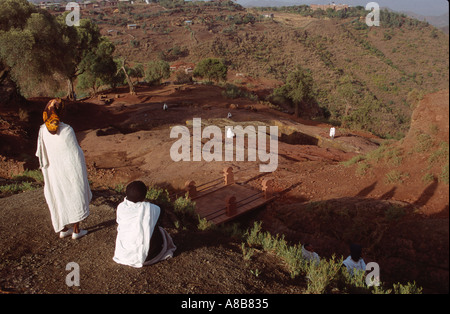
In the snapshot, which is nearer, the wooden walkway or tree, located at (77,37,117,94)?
the wooden walkway

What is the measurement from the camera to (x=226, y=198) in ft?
24.3

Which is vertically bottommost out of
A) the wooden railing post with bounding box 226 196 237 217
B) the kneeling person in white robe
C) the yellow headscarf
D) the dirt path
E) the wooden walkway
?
the wooden walkway

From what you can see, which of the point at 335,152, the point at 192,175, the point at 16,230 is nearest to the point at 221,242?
the point at 16,230

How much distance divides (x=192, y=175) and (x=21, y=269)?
21.9ft

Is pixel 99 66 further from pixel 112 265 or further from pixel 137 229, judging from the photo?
pixel 137 229

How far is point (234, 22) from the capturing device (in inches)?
2699

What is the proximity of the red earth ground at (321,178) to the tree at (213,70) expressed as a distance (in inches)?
652

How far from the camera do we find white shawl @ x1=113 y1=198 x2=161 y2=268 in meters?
3.47

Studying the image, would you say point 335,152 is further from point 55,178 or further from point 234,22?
point 234,22

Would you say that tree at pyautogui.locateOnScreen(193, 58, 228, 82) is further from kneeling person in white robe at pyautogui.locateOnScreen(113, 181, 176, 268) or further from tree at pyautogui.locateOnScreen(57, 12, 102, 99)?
kneeling person in white robe at pyautogui.locateOnScreen(113, 181, 176, 268)

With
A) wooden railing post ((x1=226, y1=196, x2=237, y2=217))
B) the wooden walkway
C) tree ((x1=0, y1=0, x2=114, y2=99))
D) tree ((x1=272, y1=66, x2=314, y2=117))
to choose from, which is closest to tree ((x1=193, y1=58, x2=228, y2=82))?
tree ((x1=272, y1=66, x2=314, y2=117))

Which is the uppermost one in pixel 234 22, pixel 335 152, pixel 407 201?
pixel 234 22

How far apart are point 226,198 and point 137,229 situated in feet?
13.2

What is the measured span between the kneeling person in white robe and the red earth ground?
279cm
